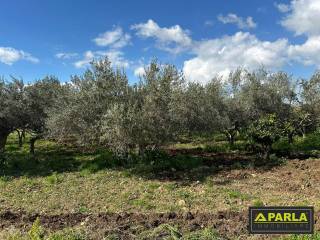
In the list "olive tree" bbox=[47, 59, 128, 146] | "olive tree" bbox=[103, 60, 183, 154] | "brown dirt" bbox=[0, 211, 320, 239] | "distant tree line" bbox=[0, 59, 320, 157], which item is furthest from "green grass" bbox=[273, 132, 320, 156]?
"brown dirt" bbox=[0, 211, 320, 239]

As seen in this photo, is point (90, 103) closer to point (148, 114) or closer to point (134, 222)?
point (148, 114)

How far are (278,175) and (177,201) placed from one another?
620cm

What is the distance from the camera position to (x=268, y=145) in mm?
21734

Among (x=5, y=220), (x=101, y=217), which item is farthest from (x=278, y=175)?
(x=5, y=220)

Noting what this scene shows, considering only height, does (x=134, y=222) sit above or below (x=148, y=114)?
below

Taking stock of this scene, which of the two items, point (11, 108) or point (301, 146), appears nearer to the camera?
→ point (11, 108)

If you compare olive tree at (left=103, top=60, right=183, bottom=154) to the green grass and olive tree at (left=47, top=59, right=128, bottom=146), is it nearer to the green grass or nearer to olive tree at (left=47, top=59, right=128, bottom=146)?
olive tree at (left=47, top=59, right=128, bottom=146)

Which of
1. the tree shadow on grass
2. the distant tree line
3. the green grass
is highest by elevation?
the distant tree line

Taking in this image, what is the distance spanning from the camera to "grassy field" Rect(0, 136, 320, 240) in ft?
31.2

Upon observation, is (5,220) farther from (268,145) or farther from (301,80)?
(301,80)

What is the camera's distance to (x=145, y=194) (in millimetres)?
14461

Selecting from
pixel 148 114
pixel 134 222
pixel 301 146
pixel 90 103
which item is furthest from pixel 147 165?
pixel 301 146

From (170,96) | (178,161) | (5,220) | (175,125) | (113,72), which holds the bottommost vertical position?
(5,220)

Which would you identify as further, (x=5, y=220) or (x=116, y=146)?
(x=116, y=146)
